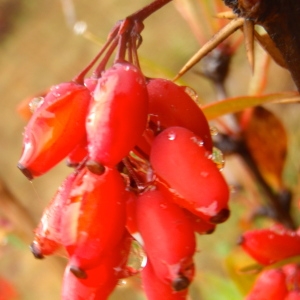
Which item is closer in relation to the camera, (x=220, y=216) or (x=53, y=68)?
(x=220, y=216)

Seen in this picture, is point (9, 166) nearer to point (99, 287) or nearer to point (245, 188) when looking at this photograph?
point (245, 188)

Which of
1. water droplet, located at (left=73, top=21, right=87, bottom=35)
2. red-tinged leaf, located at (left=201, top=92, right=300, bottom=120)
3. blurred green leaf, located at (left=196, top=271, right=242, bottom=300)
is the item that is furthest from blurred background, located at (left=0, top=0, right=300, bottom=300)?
red-tinged leaf, located at (left=201, top=92, right=300, bottom=120)

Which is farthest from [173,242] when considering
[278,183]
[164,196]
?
[278,183]

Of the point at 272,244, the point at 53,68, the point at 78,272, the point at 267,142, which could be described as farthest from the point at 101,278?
the point at 53,68

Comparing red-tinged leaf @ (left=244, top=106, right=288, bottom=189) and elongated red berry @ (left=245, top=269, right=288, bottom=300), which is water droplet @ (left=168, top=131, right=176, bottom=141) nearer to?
elongated red berry @ (left=245, top=269, right=288, bottom=300)

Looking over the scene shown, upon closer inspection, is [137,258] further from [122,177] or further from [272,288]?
[272,288]

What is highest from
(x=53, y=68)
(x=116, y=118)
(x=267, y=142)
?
(x=116, y=118)

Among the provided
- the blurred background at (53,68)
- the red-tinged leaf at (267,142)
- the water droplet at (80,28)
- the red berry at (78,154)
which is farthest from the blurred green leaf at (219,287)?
the red berry at (78,154)
